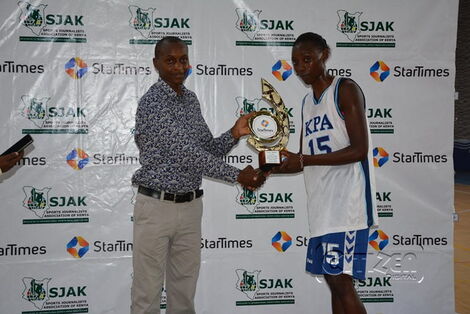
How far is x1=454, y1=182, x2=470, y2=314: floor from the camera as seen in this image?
4367 mm

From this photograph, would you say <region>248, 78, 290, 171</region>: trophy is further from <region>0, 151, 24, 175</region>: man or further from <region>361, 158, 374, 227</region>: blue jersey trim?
<region>0, 151, 24, 175</region>: man

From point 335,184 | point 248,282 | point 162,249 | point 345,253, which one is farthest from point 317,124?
point 248,282

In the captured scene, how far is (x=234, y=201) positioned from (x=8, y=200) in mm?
1985

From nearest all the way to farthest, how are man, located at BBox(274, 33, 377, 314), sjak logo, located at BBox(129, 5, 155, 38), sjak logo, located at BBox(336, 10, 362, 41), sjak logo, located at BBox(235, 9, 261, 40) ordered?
man, located at BBox(274, 33, 377, 314), sjak logo, located at BBox(129, 5, 155, 38), sjak logo, located at BBox(235, 9, 261, 40), sjak logo, located at BBox(336, 10, 362, 41)

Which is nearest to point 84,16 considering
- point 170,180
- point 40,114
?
point 40,114

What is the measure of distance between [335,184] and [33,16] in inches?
117

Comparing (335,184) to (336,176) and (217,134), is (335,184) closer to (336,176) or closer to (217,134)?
(336,176)

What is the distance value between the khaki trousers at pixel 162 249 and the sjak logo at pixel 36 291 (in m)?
1.44

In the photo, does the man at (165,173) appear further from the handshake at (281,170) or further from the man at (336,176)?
the man at (336,176)

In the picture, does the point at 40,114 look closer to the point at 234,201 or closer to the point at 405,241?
the point at 234,201

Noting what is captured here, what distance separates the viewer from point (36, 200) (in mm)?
3914

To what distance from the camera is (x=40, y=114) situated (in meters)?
3.91

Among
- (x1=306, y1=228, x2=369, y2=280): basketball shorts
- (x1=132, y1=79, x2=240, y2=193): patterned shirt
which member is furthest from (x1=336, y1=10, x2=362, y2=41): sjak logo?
(x1=306, y1=228, x2=369, y2=280): basketball shorts

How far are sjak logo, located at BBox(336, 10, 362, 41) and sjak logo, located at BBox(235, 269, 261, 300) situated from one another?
7.83ft
